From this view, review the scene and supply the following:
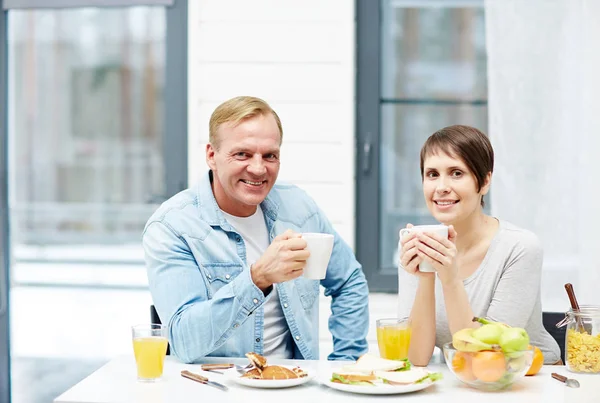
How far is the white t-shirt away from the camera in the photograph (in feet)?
6.78

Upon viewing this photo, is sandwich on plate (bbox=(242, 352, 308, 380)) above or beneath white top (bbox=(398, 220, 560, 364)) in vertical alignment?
beneath

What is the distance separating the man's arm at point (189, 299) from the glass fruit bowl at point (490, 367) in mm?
→ 453

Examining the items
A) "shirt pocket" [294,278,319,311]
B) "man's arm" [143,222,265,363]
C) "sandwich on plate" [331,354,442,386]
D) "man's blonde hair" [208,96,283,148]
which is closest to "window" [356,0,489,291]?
"shirt pocket" [294,278,319,311]

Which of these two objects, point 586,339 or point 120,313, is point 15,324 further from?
point 586,339

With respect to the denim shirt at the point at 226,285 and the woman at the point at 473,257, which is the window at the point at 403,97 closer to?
the denim shirt at the point at 226,285

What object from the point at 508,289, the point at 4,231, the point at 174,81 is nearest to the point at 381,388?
the point at 508,289

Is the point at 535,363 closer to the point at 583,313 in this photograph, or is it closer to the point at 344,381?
the point at 583,313

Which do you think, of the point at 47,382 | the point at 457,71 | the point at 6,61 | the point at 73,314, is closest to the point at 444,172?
the point at 457,71

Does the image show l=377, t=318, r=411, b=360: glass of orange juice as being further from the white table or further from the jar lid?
the jar lid

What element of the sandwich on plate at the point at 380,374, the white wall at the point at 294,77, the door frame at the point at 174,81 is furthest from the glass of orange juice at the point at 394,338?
the door frame at the point at 174,81

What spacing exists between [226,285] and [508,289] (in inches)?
25.5

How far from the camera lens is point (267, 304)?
2.07 m

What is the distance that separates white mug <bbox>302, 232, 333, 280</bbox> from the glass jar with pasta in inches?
20.1

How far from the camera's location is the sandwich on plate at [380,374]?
4.97ft
